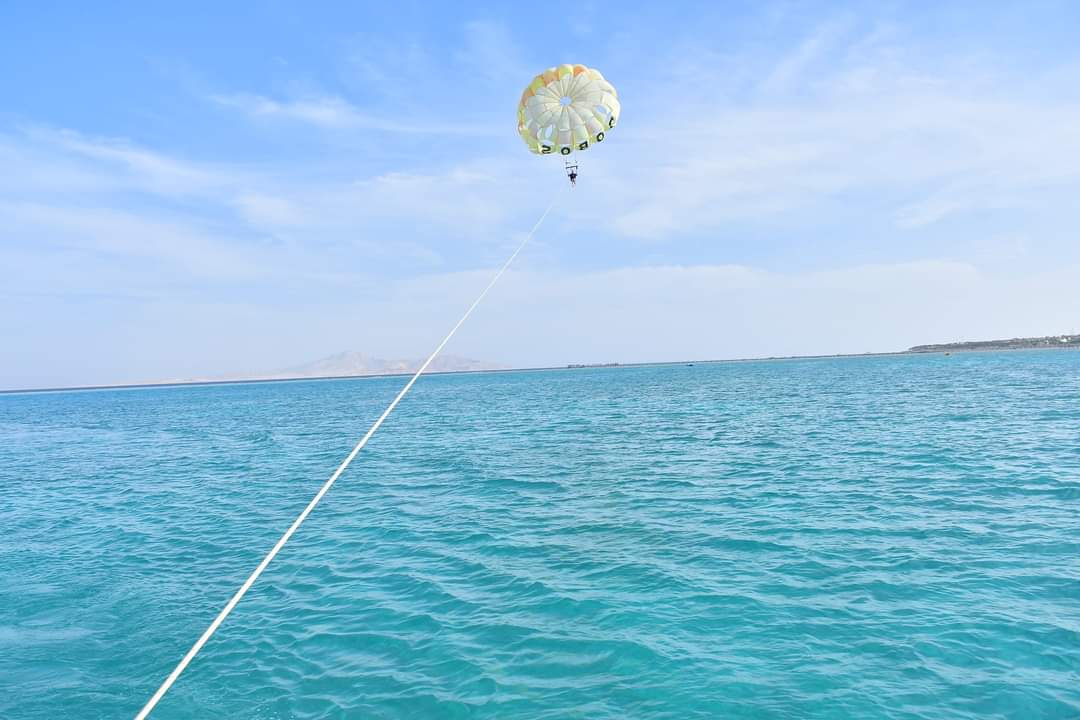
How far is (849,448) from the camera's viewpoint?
2728 centimetres

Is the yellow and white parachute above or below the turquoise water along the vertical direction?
above

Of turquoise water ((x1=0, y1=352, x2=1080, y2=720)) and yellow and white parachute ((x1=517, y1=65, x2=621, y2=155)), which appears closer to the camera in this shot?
turquoise water ((x1=0, y1=352, x2=1080, y2=720))

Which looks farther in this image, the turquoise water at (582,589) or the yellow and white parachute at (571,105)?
the yellow and white parachute at (571,105)

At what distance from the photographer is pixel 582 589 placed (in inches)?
484

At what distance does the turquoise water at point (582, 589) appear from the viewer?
8.72m

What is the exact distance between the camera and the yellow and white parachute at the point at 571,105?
24.8 metres

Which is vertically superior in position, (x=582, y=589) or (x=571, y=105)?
(x=571, y=105)

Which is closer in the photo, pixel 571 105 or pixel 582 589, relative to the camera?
pixel 582 589

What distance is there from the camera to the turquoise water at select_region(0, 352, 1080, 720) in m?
8.72

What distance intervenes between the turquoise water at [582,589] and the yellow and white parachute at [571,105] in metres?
14.0

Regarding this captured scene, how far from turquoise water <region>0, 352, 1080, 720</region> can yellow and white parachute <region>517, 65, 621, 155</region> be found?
551 inches

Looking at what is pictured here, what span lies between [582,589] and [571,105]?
19769 mm

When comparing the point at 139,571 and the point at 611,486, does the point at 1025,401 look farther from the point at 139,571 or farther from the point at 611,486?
the point at 139,571

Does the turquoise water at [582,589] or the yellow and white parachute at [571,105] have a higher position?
the yellow and white parachute at [571,105]
